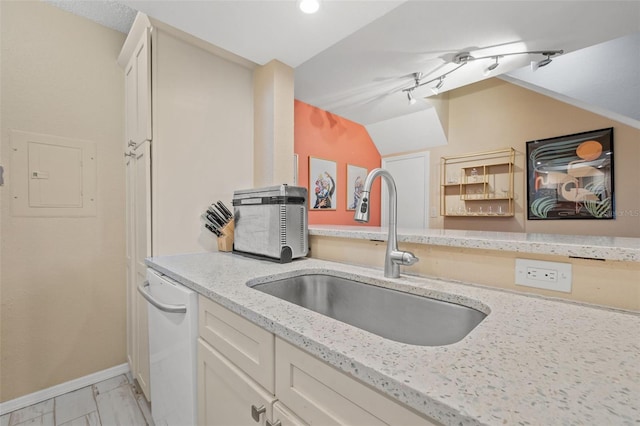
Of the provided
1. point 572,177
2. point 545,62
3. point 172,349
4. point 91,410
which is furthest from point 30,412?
point 572,177

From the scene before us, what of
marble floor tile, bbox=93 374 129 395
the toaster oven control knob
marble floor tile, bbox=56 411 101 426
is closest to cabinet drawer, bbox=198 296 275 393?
→ the toaster oven control knob

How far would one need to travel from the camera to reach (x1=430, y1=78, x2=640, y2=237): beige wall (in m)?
2.65

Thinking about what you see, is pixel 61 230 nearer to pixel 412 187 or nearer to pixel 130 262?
pixel 130 262

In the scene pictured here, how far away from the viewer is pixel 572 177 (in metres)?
2.93

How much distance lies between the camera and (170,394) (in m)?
1.18

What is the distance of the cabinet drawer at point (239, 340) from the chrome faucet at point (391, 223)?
48 cm

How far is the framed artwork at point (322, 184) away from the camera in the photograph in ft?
10.5

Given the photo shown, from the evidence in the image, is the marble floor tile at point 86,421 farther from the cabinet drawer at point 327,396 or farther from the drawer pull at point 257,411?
the cabinet drawer at point 327,396

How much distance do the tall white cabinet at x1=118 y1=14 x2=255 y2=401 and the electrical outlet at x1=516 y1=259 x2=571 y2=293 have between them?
63.5 inches

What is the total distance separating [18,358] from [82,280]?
51cm

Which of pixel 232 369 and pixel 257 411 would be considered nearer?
pixel 257 411

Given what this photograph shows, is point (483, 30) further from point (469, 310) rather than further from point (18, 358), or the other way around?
point (18, 358)

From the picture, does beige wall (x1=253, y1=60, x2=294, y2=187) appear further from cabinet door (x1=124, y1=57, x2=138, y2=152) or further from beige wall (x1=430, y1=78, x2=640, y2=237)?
beige wall (x1=430, y1=78, x2=640, y2=237)

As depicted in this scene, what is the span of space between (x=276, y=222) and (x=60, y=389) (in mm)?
1817
